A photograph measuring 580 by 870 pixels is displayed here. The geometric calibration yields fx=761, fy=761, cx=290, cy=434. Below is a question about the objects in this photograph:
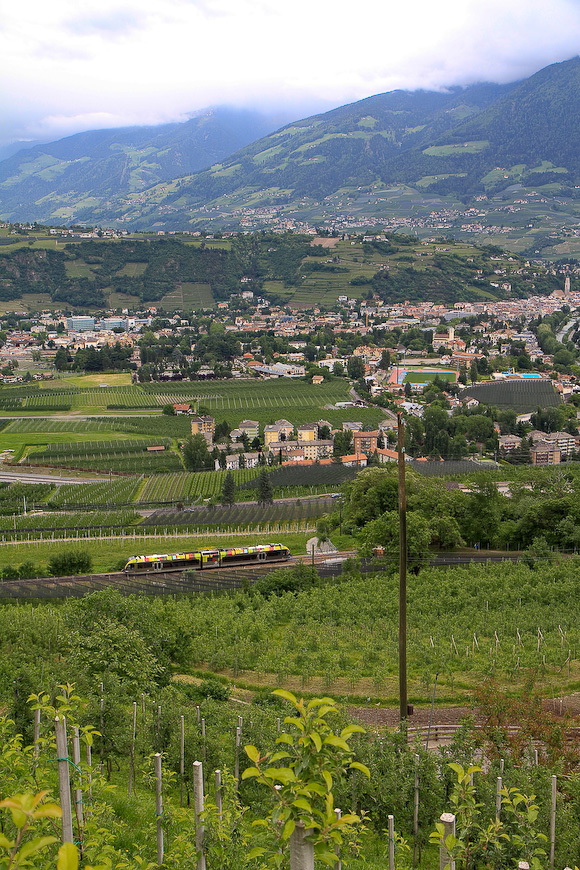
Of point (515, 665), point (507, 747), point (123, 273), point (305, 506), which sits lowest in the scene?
point (305, 506)

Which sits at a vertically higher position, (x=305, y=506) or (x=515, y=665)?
(x=515, y=665)

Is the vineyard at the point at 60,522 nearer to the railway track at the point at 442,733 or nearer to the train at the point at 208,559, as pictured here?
the train at the point at 208,559

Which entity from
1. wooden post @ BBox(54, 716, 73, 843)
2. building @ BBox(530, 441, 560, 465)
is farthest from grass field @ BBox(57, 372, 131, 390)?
wooden post @ BBox(54, 716, 73, 843)

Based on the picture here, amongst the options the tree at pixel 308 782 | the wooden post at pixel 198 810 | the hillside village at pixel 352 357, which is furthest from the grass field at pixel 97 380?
the tree at pixel 308 782

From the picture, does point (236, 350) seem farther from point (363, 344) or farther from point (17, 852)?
point (17, 852)

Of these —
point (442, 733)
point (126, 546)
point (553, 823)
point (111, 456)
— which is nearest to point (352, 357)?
point (111, 456)

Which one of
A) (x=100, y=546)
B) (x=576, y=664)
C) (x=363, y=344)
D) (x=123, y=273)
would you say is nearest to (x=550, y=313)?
(x=363, y=344)
